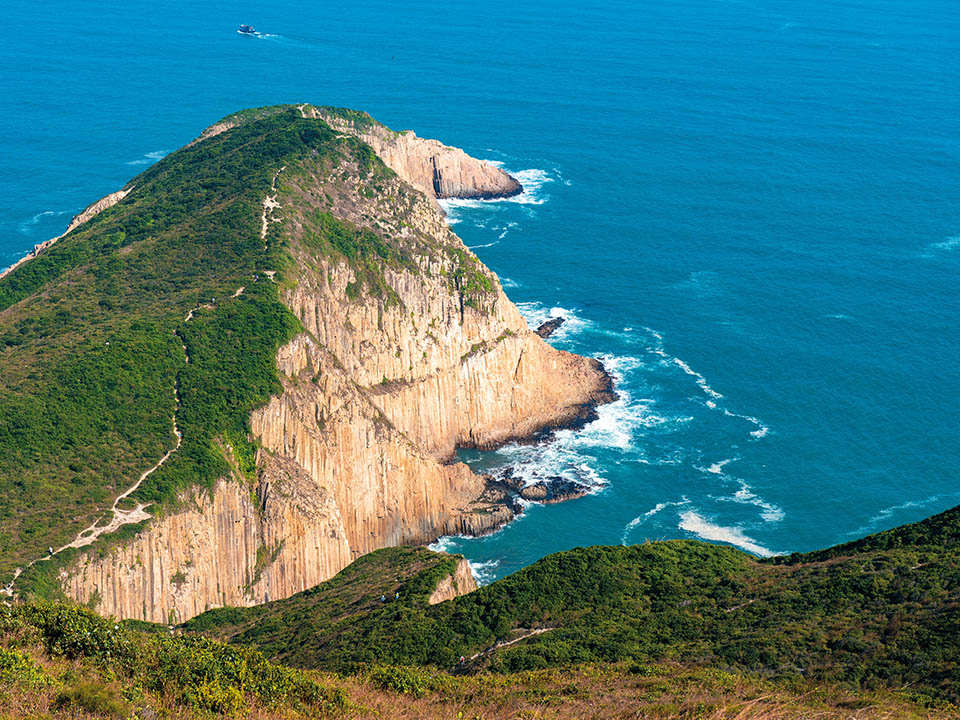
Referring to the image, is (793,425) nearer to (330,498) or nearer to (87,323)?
(330,498)

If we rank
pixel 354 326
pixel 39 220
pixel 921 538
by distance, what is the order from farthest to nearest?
pixel 39 220
pixel 354 326
pixel 921 538

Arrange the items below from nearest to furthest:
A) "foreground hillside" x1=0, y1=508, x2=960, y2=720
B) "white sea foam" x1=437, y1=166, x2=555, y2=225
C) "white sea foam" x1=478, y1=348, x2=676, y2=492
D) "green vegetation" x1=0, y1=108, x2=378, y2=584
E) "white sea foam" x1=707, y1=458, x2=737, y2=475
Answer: "foreground hillside" x1=0, y1=508, x2=960, y2=720, "green vegetation" x1=0, y1=108, x2=378, y2=584, "white sea foam" x1=478, y1=348, x2=676, y2=492, "white sea foam" x1=707, y1=458, x2=737, y2=475, "white sea foam" x1=437, y1=166, x2=555, y2=225

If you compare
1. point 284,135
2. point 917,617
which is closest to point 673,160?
point 284,135

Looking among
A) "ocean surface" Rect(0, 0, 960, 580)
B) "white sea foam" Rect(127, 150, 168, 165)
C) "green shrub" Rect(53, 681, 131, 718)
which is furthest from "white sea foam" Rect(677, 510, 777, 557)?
"white sea foam" Rect(127, 150, 168, 165)

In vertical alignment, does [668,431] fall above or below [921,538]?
above

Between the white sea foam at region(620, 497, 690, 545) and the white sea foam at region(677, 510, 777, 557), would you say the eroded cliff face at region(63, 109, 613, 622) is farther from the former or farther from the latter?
the white sea foam at region(677, 510, 777, 557)

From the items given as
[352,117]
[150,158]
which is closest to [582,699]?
[352,117]

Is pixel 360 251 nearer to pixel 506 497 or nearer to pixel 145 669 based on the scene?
pixel 506 497
